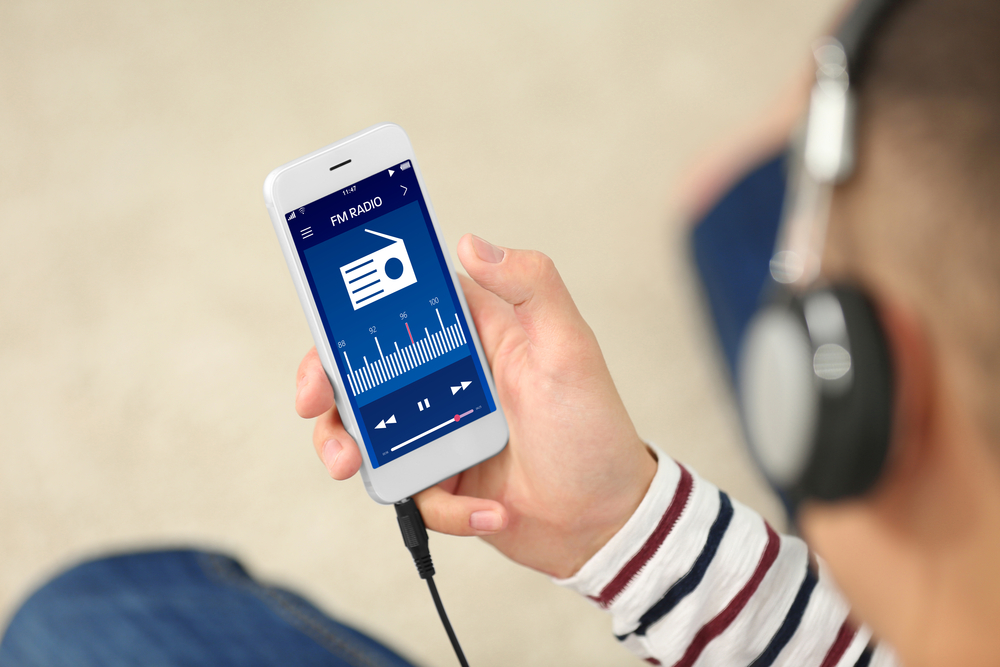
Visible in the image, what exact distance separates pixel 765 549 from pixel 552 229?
70cm

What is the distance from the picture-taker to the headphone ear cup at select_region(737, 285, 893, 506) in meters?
0.54

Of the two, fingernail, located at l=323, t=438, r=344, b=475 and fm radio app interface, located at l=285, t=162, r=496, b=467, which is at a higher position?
fm radio app interface, located at l=285, t=162, r=496, b=467

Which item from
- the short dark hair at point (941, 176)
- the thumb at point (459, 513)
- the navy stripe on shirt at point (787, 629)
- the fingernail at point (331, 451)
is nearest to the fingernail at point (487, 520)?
the thumb at point (459, 513)

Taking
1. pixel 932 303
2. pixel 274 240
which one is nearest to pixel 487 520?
pixel 932 303

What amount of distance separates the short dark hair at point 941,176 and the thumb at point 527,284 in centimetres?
23

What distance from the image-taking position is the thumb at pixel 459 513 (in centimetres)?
52

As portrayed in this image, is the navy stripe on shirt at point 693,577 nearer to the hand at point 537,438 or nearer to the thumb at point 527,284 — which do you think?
the hand at point 537,438

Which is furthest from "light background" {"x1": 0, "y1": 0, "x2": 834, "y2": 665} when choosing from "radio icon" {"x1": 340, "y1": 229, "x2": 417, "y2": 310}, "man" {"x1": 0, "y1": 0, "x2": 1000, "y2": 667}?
"radio icon" {"x1": 340, "y1": 229, "x2": 417, "y2": 310}

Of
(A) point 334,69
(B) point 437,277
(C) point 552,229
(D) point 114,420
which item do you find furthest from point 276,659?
(A) point 334,69

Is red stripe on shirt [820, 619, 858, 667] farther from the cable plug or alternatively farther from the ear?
the cable plug

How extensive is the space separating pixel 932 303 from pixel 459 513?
36 cm

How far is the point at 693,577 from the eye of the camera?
511mm

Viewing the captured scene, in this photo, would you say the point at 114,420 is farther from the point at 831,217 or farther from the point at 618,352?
the point at 831,217

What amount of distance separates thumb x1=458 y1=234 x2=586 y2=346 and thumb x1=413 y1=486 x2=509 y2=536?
13 cm
